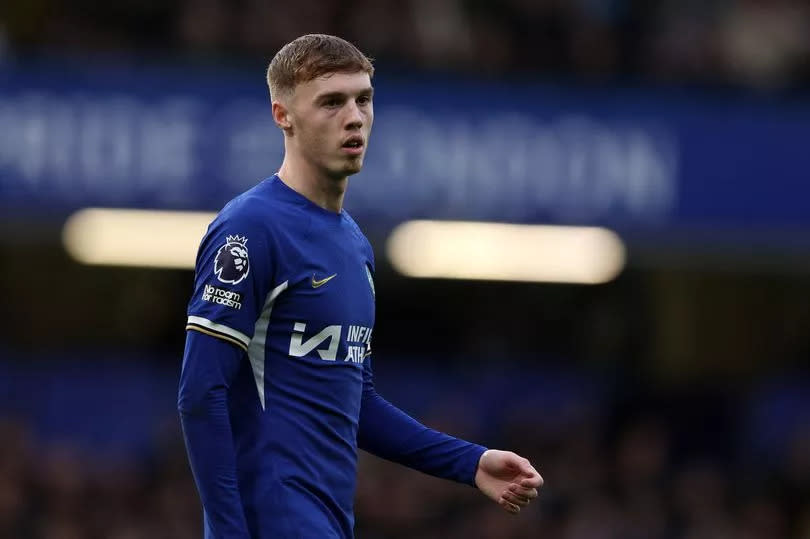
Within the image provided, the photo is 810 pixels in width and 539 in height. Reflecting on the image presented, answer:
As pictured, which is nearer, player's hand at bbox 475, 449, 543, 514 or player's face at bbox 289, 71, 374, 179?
player's face at bbox 289, 71, 374, 179

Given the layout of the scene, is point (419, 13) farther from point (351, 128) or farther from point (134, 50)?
point (351, 128)

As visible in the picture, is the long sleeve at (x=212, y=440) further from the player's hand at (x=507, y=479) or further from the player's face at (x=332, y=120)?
the player's hand at (x=507, y=479)

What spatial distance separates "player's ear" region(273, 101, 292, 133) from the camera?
4.92 meters

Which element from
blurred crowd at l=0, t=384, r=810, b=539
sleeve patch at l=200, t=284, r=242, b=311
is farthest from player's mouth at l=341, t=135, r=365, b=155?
blurred crowd at l=0, t=384, r=810, b=539

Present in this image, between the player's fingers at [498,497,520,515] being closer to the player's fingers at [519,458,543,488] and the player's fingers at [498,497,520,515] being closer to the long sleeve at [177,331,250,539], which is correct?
the player's fingers at [519,458,543,488]

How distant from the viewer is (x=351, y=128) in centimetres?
487

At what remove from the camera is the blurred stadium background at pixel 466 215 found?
14078 millimetres

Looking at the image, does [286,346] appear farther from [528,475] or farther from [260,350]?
[528,475]

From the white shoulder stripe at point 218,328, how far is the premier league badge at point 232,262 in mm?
114

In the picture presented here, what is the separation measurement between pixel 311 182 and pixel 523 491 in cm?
108

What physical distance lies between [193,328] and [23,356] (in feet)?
38.7

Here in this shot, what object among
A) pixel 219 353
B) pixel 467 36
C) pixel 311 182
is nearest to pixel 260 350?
pixel 219 353

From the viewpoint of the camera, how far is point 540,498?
13656mm

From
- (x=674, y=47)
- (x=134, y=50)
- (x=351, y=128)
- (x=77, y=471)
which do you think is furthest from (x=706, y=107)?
(x=351, y=128)
